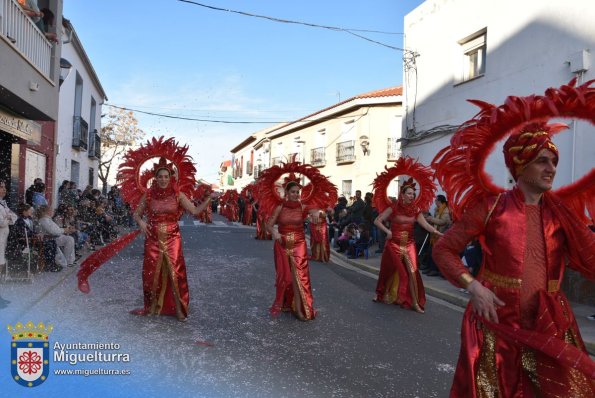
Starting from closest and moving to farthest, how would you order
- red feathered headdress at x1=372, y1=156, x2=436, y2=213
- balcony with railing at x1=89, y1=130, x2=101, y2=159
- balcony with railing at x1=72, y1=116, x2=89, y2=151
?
red feathered headdress at x1=372, y1=156, x2=436, y2=213, balcony with railing at x1=72, y1=116, x2=89, y2=151, balcony with railing at x1=89, y1=130, x2=101, y2=159

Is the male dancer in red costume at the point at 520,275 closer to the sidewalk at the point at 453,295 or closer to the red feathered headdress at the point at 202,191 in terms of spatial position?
the sidewalk at the point at 453,295

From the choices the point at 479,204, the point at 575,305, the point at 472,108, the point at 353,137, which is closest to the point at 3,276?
the point at 479,204

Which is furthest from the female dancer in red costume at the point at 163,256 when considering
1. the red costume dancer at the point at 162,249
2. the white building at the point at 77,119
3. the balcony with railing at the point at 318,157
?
the balcony with railing at the point at 318,157

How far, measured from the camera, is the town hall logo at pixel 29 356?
3.56 m

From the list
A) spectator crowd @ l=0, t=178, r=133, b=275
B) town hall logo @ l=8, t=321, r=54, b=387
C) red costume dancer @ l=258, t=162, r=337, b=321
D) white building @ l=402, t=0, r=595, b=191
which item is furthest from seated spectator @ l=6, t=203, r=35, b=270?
white building @ l=402, t=0, r=595, b=191

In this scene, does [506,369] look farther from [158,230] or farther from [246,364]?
[158,230]

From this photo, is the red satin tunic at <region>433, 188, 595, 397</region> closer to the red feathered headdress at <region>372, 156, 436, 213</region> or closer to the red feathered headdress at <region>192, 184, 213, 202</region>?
the red feathered headdress at <region>192, 184, 213, 202</region>

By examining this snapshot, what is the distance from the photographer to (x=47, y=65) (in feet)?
46.0

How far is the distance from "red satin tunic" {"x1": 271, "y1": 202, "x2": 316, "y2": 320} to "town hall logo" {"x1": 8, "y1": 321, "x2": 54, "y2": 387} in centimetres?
341

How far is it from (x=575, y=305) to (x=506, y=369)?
6.55 m

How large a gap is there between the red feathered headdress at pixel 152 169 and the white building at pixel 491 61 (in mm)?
6858

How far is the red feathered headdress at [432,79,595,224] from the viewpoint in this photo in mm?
2748

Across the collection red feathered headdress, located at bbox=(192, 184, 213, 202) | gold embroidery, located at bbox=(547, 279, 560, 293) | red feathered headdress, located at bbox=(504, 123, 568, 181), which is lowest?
gold embroidery, located at bbox=(547, 279, 560, 293)

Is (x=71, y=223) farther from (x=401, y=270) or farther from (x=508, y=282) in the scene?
(x=508, y=282)
